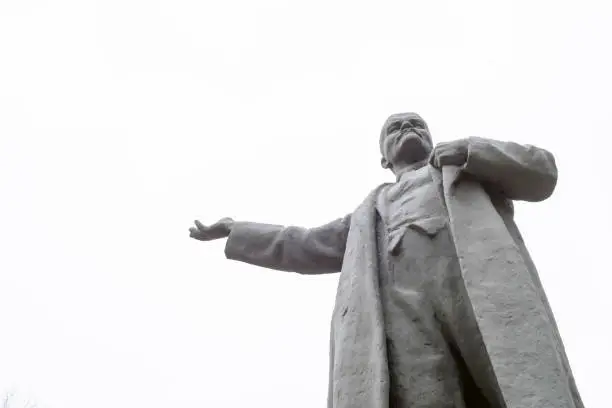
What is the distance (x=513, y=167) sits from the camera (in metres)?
4.58

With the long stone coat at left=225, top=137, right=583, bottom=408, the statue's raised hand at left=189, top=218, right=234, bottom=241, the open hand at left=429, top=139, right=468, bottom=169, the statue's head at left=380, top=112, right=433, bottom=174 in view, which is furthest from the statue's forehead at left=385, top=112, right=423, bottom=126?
the statue's raised hand at left=189, top=218, right=234, bottom=241

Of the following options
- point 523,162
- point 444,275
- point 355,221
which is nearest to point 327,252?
point 355,221

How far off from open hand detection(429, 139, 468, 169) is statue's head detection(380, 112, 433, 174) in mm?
871

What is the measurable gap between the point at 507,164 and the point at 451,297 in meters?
0.92

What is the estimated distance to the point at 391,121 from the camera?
19.2 ft

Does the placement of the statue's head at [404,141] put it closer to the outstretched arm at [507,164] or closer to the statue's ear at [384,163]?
the statue's ear at [384,163]

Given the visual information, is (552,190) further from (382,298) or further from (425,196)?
(382,298)

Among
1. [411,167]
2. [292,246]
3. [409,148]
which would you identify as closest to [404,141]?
[409,148]

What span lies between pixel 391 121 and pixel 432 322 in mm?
2063

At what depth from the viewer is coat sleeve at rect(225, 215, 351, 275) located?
5.45 m

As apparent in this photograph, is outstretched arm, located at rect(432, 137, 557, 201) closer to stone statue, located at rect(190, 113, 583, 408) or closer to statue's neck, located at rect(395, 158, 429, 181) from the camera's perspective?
stone statue, located at rect(190, 113, 583, 408)

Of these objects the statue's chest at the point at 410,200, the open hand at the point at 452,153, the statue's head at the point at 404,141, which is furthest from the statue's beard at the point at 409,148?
the open hand at the point at 452,153

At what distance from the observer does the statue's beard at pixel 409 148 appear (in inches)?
222

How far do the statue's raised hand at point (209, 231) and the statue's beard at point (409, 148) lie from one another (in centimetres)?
138
